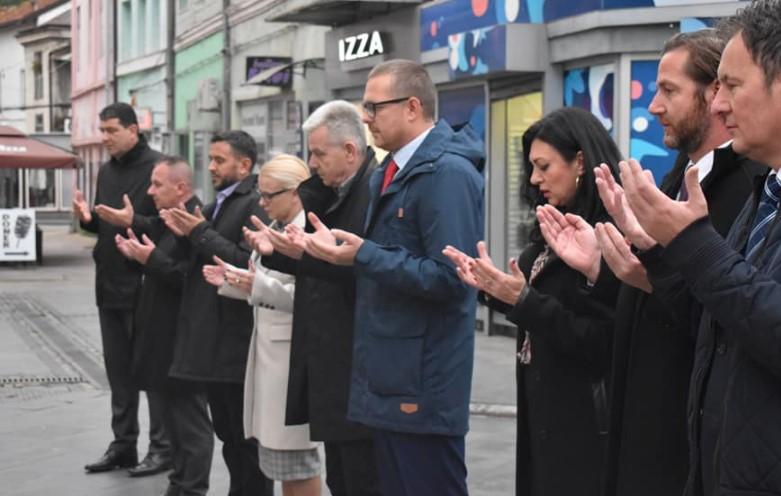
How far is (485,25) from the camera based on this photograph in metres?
14.9

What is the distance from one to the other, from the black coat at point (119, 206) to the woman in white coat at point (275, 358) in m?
2.26

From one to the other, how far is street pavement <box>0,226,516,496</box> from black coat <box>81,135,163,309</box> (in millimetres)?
1036

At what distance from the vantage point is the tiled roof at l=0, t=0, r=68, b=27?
66.9 m

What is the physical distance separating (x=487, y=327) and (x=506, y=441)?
6.11 metres

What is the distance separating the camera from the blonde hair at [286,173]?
6.23 metres

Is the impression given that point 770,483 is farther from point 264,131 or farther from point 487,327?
point 264,131

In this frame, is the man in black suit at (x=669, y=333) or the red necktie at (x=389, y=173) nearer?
the man in black suit at (x=669, y=333)

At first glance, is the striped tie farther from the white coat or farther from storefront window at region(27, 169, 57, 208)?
storefront window at region(27, 169, 57, 208)

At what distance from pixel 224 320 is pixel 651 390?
346 centimetres

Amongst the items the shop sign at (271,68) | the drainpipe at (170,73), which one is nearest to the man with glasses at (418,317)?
the shop sign at (271,68)

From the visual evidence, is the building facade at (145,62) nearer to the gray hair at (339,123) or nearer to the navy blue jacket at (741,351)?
the gray hair at (339,123)

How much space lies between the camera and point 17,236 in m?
27.8

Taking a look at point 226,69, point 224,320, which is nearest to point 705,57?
point 224,320

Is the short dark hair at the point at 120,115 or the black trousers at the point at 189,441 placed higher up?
the short dark hair at the point at 120,115
